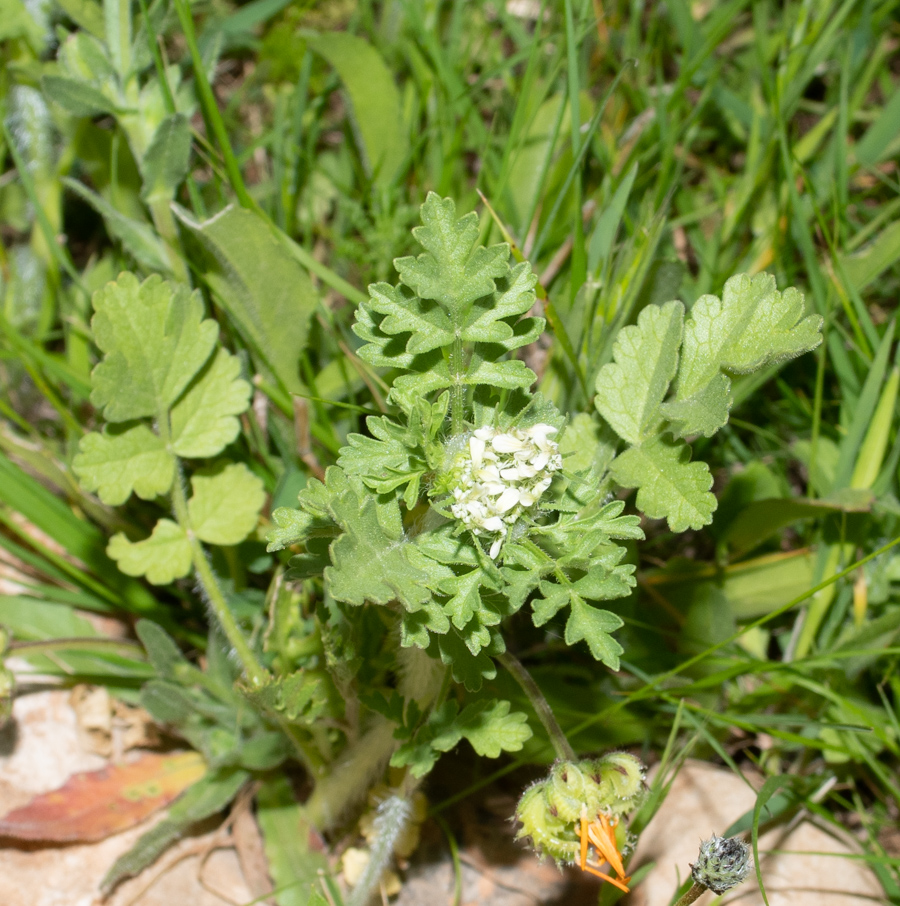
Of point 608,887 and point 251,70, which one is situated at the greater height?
point 251,70

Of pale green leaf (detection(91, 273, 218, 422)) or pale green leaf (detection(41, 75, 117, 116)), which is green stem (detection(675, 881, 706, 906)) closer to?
pale green leaf (detection(91, 273, 218, 422))

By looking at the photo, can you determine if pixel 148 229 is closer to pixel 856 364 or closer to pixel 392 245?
pixel 392 245

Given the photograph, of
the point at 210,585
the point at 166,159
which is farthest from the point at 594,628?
the point at 166,159

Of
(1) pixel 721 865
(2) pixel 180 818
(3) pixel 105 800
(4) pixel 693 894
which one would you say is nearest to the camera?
(1) pixel 721 865

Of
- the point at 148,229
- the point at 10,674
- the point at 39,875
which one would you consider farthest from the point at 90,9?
the point at 39,875

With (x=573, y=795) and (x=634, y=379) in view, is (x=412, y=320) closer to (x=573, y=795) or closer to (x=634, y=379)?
(x=634, y=379)

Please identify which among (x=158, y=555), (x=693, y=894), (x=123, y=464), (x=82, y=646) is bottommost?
(x=82, y=646)
